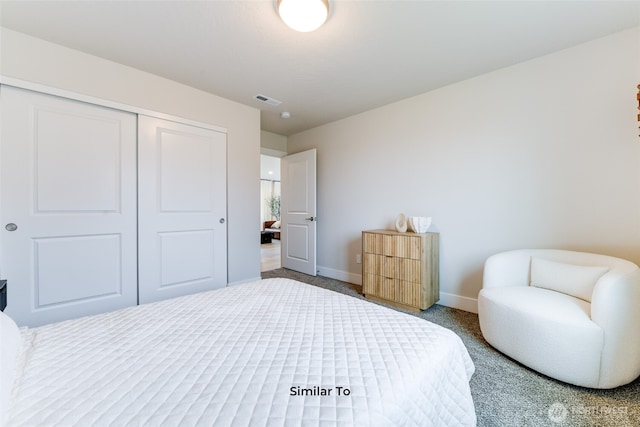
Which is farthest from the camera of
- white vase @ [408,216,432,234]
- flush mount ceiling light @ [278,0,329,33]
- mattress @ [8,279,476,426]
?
white vase @ [408,216,432,234]

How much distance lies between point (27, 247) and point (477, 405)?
10.9 feet

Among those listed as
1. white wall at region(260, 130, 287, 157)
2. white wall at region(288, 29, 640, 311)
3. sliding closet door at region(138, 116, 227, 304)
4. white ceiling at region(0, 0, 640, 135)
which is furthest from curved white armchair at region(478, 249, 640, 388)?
white wall at region(260, 130, 287, 157)

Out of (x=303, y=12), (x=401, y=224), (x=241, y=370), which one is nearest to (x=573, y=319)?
(x=401, y=224)

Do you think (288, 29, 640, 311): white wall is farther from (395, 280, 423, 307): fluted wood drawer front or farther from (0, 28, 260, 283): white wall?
(0, 28, 260, 283): white wall

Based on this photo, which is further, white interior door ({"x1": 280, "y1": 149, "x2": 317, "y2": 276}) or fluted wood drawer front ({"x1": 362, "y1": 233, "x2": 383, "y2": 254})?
white interior door ({"x1": 280, "y1": 149, "x2": 317, "y2": 276})

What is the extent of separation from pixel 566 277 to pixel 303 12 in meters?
2.60

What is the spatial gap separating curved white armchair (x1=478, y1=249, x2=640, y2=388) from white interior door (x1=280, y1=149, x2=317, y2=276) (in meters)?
2.54

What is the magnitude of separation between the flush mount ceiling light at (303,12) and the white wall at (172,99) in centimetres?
169

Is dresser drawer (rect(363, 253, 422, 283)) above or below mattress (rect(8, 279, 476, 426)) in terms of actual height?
below

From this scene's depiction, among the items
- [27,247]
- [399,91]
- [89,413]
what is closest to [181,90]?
[27,247]

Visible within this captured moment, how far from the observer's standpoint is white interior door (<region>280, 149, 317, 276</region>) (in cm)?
402

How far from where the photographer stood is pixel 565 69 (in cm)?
215

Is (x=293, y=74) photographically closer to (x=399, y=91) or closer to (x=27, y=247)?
(x=399, y=91)

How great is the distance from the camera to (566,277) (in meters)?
1.87
